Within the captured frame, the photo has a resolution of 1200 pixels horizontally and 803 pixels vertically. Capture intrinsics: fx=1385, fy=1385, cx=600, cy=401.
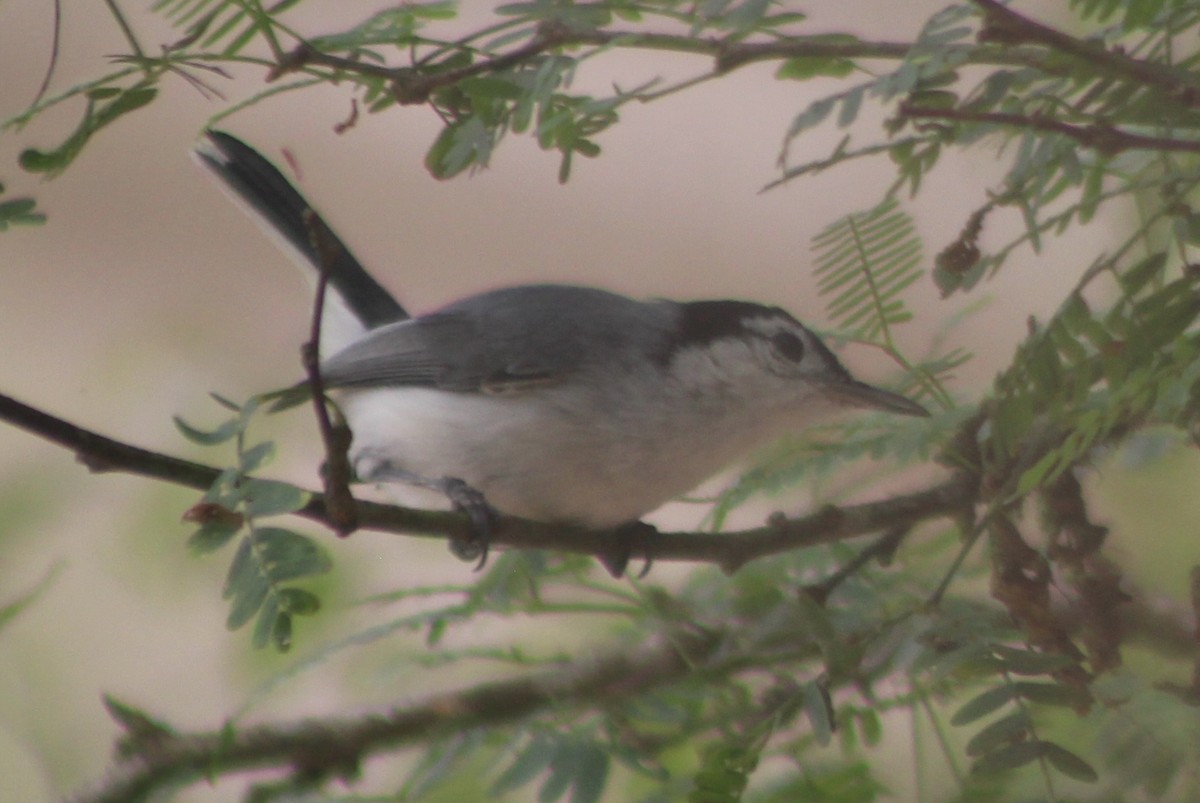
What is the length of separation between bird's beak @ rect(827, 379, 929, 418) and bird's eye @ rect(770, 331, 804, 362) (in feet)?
0.24

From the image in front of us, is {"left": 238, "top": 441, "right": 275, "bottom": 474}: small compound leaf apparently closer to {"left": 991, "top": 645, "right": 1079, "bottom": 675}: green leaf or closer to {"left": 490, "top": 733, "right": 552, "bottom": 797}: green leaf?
{"left": 490, "top": 733, "right": 552, "bottom": 797}: green leaf

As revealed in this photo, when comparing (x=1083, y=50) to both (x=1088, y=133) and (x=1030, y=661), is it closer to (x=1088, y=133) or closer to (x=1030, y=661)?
(x=1088, y=133)

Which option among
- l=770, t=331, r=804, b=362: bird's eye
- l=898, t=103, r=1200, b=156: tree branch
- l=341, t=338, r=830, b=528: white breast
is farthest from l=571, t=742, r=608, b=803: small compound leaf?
l=770, t=331, r=804, b=362: bird's eye

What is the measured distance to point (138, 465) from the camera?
0.63 meters

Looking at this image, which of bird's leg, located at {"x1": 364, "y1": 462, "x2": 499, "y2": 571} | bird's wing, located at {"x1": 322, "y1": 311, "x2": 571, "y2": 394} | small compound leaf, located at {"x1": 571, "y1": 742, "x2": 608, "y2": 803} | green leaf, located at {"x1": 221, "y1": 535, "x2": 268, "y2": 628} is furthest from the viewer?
bird's wing, located at {"x1": 322, "y1": 311, "x2": 571, "y2": 394}

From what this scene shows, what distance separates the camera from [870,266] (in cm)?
102

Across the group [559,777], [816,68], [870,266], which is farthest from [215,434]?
[870,266]

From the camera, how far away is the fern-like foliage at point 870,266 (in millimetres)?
996

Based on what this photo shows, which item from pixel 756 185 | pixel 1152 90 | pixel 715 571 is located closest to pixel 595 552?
pixel 715 571

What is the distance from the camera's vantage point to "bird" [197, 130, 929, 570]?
55.8 inches

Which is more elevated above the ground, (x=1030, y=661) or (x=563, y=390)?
(x=563, y=390)

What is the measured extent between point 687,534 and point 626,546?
0.95ft

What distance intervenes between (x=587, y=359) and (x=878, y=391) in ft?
1.19

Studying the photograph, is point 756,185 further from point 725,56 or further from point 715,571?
point 725,56
